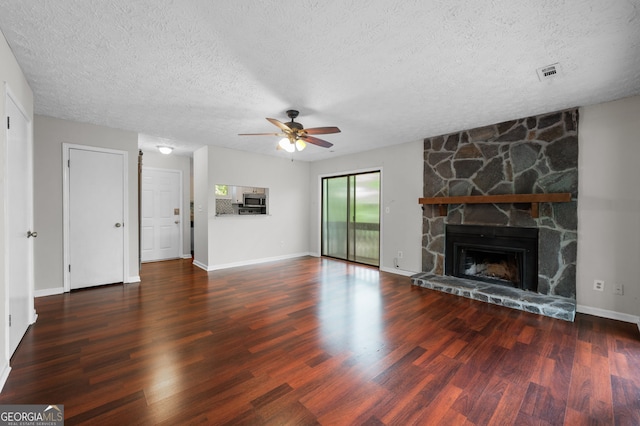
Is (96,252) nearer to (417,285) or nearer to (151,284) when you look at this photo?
(151,284)

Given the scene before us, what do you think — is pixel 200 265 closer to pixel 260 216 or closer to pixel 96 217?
pixel 260 216

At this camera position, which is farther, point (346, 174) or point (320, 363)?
point (346, 174)

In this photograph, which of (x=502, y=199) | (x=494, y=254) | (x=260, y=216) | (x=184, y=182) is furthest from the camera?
(x=184, y=182)

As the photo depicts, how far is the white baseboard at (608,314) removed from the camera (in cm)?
285

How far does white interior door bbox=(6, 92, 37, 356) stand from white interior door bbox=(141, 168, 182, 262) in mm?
3199

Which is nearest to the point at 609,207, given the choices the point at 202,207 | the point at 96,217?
the point at 202,207

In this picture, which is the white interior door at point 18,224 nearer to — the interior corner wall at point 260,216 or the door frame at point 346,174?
the interior corner wall at point 260,216

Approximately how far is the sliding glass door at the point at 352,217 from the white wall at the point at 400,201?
12.3 inches

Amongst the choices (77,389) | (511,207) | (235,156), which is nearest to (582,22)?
(511,207)

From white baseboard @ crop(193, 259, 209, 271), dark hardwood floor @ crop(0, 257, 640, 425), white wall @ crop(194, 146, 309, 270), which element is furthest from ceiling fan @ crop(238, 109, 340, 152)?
white baseboard @ crop(193, 259, 209, 271)

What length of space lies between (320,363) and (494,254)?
325cm

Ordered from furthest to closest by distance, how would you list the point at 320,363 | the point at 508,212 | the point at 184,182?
1. the point at 184,182
2. the point at 508,212
3. the point at 320,363

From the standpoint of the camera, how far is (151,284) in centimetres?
418

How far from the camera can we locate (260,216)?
5.89 metres
